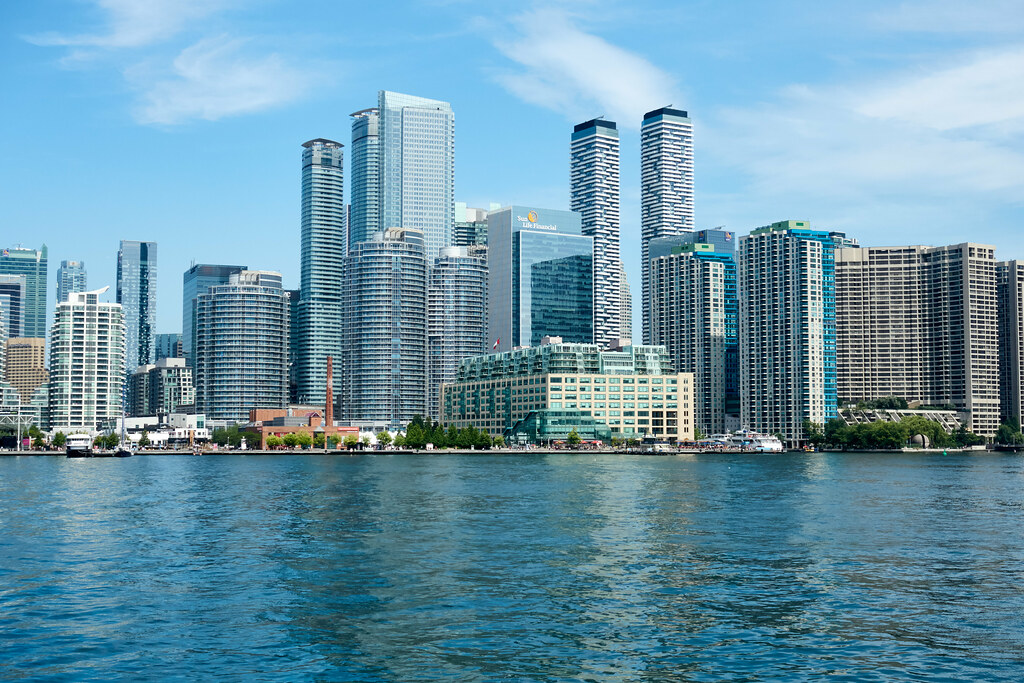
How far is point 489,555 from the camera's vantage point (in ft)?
227

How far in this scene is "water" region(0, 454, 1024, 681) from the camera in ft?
139

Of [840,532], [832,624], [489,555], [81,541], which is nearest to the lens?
[832,624]

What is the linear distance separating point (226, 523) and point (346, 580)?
34779 mm

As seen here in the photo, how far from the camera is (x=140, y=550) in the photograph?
73.1 metres

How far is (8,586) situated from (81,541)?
783 inches

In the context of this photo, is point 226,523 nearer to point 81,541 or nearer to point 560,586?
point 81,541

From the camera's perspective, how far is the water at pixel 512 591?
42.2m

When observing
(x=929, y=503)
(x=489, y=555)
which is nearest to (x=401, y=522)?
(x=489, y=555)

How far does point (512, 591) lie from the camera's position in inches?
2221

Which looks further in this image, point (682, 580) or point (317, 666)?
point (682, 580)

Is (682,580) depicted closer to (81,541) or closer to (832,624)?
(832,624)

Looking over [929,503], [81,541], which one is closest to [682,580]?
[81,541]

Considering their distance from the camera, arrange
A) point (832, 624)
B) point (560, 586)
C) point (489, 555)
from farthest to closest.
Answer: point (489, 555), point (560, 586), point (832, 624)

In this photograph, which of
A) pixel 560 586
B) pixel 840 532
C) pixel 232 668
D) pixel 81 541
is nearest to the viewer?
pixel 232 668
